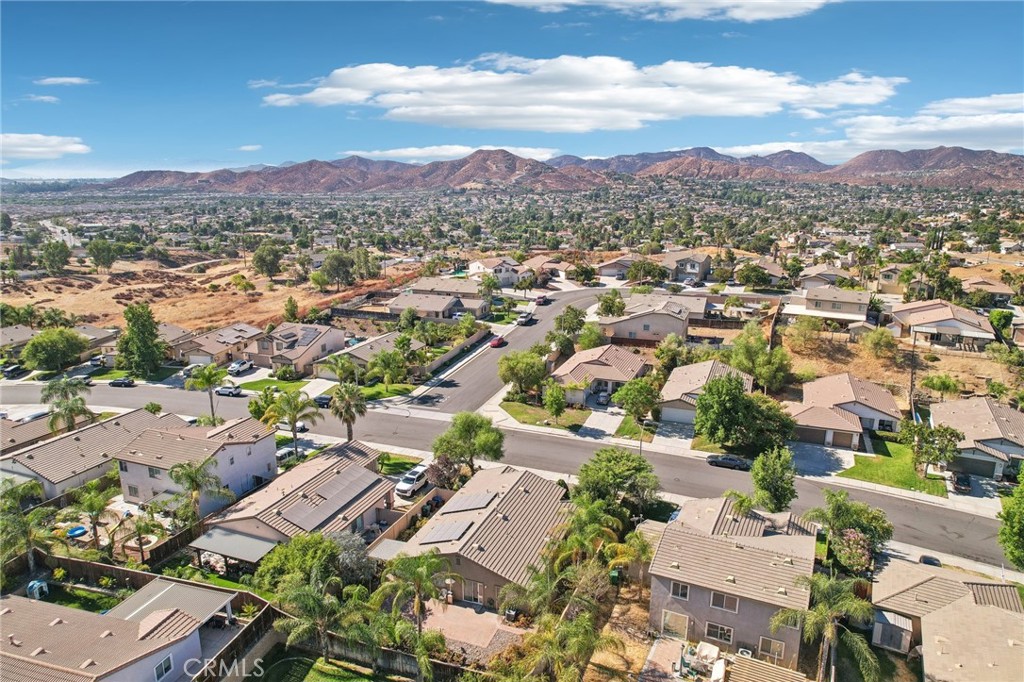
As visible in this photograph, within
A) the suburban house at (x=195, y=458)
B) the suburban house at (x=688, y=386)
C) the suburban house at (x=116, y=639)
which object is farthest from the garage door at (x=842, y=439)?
the suburban house at (x=116, y=639)

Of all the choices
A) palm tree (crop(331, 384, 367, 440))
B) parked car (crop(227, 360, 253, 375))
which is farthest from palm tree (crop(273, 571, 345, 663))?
parked car (crop(227, 360, 253, 375))

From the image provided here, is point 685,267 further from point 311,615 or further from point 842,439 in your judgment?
point 311,615

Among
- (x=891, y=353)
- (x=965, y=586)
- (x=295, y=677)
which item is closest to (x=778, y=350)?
(x=891, y=353)

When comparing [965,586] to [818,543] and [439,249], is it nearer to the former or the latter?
[818,543]

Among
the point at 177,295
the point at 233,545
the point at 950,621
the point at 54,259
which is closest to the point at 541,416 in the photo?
the point at 233,545

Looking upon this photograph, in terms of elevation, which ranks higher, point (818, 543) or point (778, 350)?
point (778, 350)
